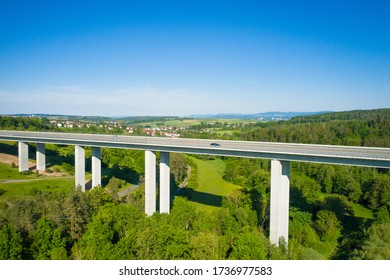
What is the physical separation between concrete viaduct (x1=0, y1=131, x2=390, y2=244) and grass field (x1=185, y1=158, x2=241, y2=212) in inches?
259

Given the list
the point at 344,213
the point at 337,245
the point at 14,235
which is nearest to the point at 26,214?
the point at 14,235

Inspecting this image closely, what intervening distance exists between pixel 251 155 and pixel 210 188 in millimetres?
19146

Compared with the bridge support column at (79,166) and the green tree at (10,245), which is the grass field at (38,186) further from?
the green tree at (10,245)

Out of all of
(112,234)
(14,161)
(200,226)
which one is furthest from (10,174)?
(200,226)

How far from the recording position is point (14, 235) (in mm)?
18891

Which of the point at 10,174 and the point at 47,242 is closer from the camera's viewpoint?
the point at 47,242

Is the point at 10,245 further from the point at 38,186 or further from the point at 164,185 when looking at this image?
the point at 38,186

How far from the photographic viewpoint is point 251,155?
3077 centimetres

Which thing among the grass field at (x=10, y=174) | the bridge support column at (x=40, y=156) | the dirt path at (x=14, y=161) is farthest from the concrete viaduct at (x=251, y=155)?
the grass field at (x=10, y=174)

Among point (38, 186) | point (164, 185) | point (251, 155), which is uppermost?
point (251, 155)

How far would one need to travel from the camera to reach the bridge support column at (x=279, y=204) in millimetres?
28250
